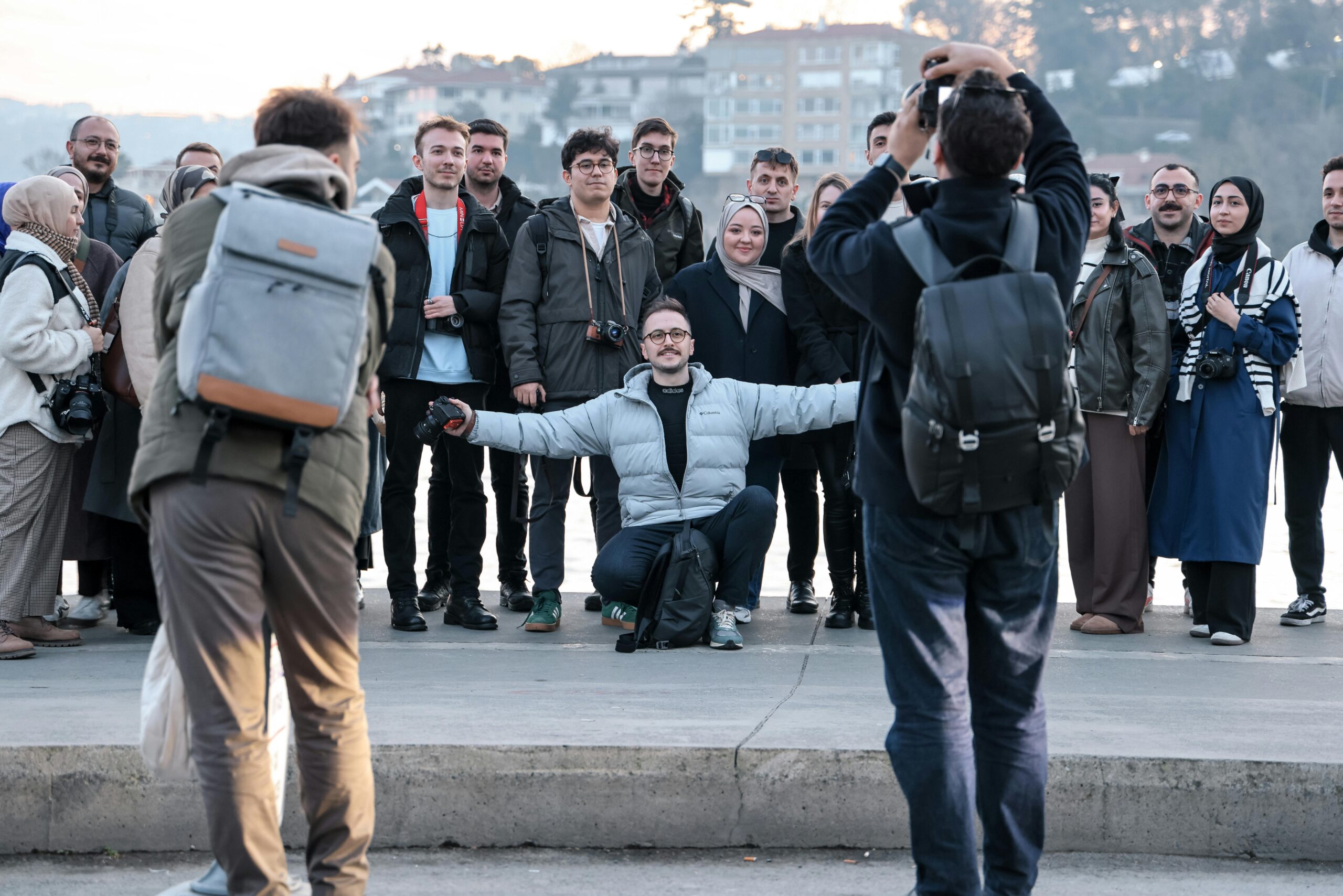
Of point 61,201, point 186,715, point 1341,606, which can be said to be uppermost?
point 61,201

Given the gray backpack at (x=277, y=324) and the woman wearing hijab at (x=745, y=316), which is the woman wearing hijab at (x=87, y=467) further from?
the gray backpack at (x=277, y=324)

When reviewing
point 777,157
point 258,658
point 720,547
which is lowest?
point 720,547

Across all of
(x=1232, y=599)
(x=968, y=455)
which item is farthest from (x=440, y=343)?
(x=968, y=455)

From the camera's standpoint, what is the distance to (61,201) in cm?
590

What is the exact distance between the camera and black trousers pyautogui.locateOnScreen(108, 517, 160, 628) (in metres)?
6.27

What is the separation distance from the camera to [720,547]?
6.14m

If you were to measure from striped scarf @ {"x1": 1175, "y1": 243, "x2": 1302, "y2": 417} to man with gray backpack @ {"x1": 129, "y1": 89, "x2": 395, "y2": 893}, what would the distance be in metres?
4.45

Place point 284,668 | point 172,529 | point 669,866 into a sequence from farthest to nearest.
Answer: point 669,866, point 284,668, point 172,529

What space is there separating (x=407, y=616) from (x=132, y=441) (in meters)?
1.42

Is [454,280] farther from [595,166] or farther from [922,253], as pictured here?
[922,253]

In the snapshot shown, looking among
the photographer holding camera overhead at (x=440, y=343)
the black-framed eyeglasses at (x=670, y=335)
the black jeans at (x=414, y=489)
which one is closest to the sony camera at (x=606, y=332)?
the black-framed eyeglasses at (x=670, y=335)

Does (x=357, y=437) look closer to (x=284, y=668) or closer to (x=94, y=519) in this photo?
(x=284, y=668)

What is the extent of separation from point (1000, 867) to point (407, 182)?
4359 mm

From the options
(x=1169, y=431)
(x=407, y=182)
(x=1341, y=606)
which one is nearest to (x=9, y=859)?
(x=407, y=182)
